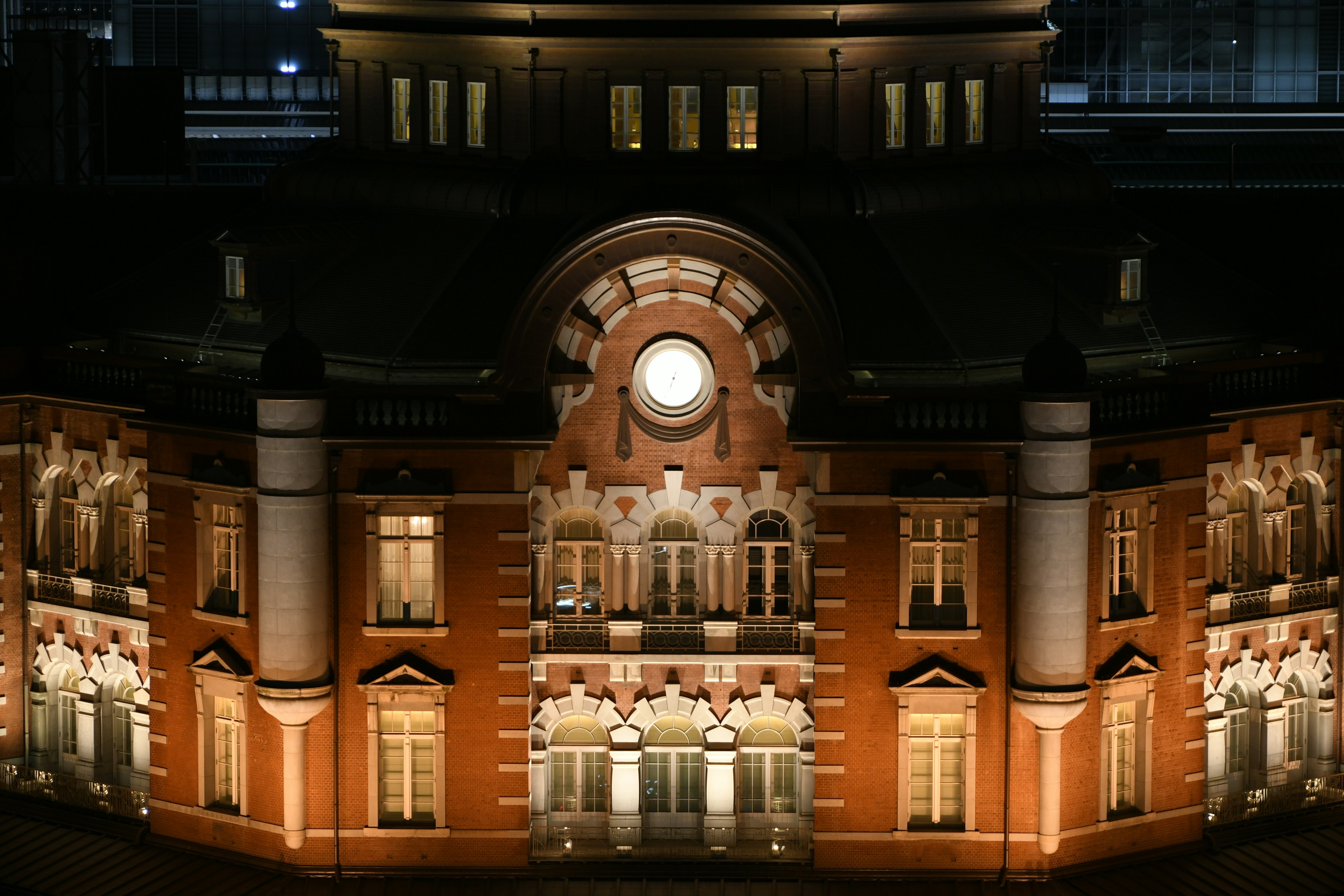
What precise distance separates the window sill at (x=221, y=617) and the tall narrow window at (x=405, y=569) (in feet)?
11.1

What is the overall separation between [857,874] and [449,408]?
574 inches

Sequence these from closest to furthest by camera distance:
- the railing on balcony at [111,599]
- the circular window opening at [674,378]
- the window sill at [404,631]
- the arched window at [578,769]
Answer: the window sill at [404,631], the circular window opening at [674,378], the arched window at [578,769], the railing on balcony at [111,599]

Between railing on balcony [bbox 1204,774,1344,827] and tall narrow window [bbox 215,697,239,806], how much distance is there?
2403 cm

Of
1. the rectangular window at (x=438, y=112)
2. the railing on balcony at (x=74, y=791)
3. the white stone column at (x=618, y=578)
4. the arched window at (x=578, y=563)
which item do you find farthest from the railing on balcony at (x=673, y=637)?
the rectangular window at (x=438, y=112)

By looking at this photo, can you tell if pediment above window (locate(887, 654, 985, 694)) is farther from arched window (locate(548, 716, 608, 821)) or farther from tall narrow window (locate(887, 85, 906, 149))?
tall narrow window (locate(887, 85, 906, 149))

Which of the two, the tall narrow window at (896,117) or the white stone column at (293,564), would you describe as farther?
the tall narrow window at (896,117)

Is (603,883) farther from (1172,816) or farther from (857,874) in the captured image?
(1172,816)

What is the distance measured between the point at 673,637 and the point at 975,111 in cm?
1768

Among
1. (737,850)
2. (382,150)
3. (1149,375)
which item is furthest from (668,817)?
(382,150)

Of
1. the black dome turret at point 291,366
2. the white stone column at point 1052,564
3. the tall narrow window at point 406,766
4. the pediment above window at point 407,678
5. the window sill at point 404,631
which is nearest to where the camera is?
the white stone column at point 1052,564

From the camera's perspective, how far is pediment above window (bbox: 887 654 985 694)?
6050 centimetres

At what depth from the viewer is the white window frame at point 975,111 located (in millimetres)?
69562

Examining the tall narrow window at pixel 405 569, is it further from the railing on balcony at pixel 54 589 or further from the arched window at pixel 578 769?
the railing on balcony at pixel 54 589

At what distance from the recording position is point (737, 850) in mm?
61875
